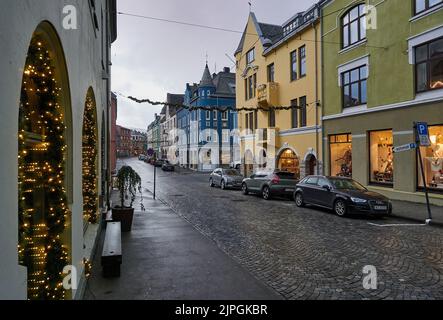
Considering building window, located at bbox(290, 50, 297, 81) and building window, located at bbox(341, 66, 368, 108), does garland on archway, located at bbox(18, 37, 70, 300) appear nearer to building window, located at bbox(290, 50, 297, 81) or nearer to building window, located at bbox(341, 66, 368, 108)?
building window, located at bbox(341, 66, 368, 108)

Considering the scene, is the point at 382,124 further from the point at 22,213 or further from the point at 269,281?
the point at 22,213

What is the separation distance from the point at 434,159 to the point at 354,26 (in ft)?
28.3

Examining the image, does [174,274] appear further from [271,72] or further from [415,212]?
[271,72]

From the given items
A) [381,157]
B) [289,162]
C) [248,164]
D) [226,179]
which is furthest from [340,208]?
[248,164]

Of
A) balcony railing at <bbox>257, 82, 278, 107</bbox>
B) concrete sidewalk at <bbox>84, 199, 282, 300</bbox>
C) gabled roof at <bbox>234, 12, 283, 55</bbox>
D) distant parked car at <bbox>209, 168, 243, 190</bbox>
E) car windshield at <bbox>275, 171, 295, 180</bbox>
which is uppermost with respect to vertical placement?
gabled roof at <bbox>234, 12, 283, 55</bbox>

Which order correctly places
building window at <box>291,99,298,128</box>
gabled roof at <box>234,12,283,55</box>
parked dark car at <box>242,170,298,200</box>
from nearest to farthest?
parked dark car at <box>242,170,298,200</box> < building window at <box>291,99,298,128</box> < gabled roof at <box>234,12,283,55</box>

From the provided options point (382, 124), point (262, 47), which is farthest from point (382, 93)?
point (262, 47)

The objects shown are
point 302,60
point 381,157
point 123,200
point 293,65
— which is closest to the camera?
point 123,200

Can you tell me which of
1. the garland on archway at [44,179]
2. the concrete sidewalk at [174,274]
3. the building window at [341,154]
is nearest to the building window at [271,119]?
the building window at [341,154]

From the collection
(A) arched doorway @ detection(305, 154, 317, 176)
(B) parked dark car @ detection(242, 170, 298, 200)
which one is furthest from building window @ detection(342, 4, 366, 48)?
(B) parked dark car @ detection(242, 170, 298, 200)

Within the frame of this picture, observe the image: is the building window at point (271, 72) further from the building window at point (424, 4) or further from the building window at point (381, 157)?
the building window at point (424, 4)

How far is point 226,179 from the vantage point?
24344mm

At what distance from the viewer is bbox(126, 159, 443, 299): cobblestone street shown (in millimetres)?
5453

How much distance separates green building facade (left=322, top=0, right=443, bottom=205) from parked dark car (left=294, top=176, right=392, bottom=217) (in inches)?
146
